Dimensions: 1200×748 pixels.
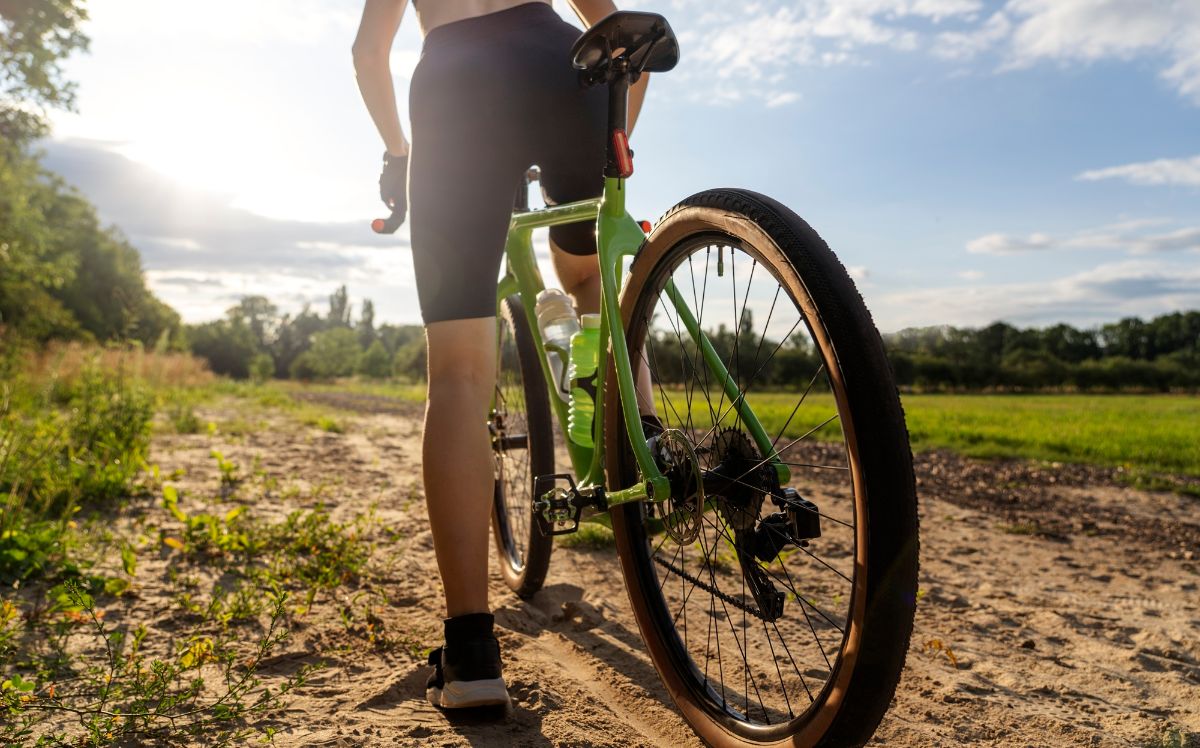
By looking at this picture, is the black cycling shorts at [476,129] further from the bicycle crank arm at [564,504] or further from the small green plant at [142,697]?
the small green plant at [142,697]

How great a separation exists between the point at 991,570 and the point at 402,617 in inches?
93.6

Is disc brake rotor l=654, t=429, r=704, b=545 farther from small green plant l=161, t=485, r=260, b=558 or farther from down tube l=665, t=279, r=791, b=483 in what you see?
small green plant l=161, t=485, r=260, b=558

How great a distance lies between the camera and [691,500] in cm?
167

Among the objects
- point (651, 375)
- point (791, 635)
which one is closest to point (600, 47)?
point (651, 375)

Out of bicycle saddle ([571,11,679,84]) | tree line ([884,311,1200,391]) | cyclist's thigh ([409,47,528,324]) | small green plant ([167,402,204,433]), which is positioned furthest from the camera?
tree line ([884,311,1200,391])

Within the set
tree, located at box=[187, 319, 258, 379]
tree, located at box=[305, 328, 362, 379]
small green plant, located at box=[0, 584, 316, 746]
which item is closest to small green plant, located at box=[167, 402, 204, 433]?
small green plant, located at box=[0, 584, 316, 746]

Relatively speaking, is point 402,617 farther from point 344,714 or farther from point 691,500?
point 691,500

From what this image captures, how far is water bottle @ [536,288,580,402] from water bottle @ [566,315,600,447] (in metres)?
0.09

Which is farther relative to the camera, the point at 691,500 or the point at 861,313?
the point at 691,500

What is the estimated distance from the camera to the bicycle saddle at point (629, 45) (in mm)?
1723

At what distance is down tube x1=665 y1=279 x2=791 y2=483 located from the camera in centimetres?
158

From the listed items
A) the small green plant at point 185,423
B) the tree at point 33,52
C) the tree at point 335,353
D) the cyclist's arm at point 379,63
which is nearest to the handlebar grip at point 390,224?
the cyclist's arm at point 379,63

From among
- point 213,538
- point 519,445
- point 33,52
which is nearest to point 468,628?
point 519,445

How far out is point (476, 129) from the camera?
197 cm
